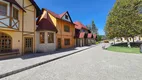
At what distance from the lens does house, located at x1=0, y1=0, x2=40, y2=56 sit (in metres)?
10.3

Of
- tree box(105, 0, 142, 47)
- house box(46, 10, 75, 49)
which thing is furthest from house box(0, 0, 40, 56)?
tree box(105, 0, 142, 47)

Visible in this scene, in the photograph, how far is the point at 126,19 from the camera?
23.0m

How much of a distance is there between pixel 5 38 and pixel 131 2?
1089 inches

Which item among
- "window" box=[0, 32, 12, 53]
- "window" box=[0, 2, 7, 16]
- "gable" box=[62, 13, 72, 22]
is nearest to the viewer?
"window" box=[0, 2, 7, 16]

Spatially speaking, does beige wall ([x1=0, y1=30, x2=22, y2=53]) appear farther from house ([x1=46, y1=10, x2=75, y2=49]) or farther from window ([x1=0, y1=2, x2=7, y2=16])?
house ([x1=46, y1=10, x2=75, y2=49])

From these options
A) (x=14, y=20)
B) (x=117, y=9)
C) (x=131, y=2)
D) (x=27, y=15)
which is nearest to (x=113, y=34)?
(x=117, y=9)

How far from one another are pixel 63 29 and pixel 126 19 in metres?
15.8

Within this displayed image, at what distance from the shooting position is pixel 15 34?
11.9 metres

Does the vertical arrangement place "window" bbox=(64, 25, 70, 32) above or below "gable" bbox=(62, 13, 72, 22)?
below

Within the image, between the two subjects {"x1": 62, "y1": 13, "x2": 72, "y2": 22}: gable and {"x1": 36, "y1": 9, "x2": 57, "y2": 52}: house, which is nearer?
{"x1": 36, "y1": 9, "x2": 57, "y2": 52}: house

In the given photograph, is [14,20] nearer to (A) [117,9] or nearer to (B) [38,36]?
(B) [38,36]

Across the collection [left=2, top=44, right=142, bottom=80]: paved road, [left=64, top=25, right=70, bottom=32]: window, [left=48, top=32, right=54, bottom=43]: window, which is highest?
[left=64, top=25, right=70, bottom=32]: window

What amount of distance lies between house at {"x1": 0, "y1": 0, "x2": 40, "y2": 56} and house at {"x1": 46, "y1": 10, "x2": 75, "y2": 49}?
16.7ft

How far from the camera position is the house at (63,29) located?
784 inches
